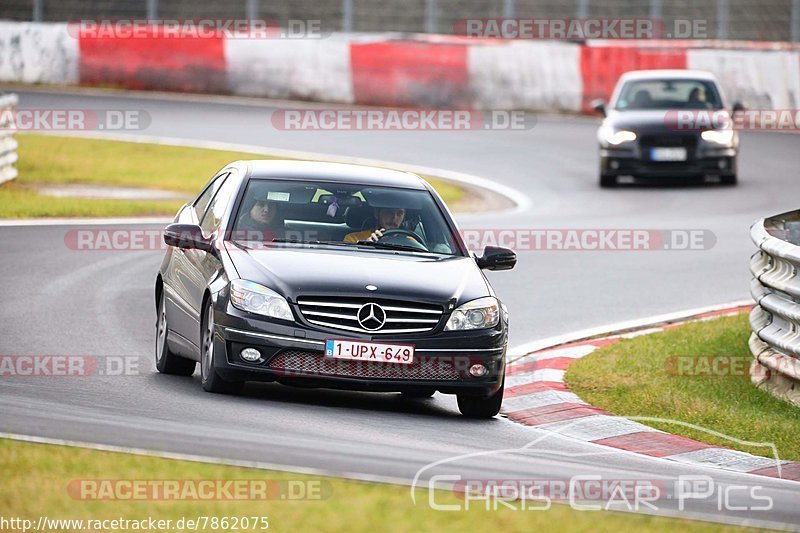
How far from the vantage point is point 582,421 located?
10281 millimetres

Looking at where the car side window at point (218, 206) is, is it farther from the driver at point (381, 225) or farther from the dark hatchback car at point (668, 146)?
the dark hatchback car at point (668, 146)

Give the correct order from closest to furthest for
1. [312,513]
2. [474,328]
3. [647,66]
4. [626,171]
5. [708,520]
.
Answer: [312,513] → [708,520] → [474,328] → [626,171] → [647,66]

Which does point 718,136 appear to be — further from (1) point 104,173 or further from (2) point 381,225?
(2) point 381,225

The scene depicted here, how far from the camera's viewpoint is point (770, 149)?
2981 cm

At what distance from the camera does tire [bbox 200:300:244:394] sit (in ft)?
32.3

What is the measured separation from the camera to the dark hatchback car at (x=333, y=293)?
9664 mm

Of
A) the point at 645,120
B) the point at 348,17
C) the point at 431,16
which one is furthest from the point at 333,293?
the point at 348,17

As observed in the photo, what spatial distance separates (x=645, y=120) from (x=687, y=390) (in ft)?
47.8

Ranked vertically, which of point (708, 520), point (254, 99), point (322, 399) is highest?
point (708, 520)

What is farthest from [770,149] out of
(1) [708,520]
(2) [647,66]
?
(1) [708,520]

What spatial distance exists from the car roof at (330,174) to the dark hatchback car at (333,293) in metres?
0.02

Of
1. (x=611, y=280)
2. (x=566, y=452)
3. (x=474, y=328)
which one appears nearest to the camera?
(x=566, y=452)

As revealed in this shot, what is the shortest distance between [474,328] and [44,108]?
75.3 feet

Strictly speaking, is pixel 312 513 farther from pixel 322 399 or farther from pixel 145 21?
pixel 145 21
